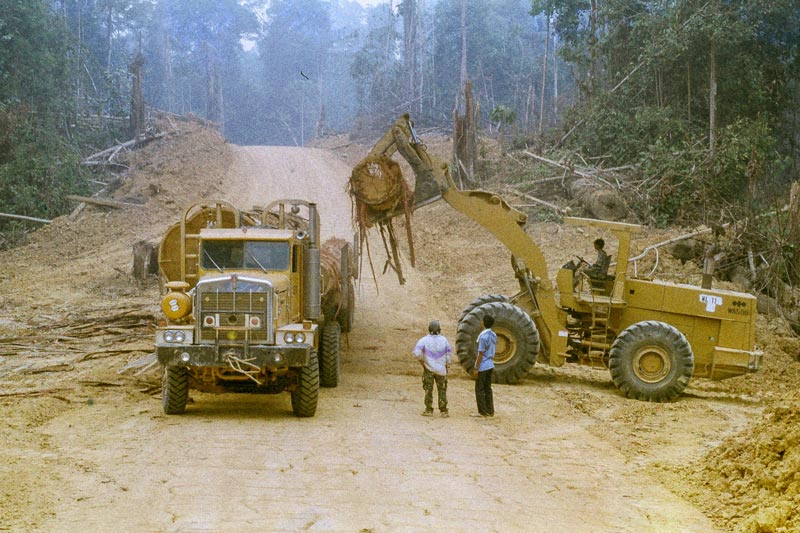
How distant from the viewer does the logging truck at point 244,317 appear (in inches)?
456

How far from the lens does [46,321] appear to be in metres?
19.7

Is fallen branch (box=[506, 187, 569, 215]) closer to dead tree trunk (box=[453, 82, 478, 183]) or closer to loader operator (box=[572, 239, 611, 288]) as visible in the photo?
dead tree trunk (box=[453, 82, 478, 183])

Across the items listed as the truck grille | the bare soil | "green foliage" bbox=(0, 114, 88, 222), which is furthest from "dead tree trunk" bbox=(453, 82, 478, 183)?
the truck grille

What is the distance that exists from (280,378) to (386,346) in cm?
643

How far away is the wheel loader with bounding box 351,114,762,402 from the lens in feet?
47.3

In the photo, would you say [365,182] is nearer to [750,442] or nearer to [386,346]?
[386,346]

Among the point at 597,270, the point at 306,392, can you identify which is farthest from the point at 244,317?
the point at 597,270

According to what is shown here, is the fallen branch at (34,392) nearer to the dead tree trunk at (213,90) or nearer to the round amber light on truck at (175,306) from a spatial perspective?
the round amber light on truck at (175,306)

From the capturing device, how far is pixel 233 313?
1173 centimetres

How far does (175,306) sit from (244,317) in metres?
0.99

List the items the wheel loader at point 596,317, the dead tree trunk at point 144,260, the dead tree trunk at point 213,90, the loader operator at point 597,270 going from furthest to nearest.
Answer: the dead tree trunk at point 213,90 < the dead tree trunk at point 144,260 < the loader operator at point 597,270 < the wheel loader at point 596,317

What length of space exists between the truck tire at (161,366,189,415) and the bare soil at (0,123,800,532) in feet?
0.55

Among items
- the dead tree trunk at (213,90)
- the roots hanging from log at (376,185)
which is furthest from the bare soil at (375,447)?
the dead tree trunk at (213,90)

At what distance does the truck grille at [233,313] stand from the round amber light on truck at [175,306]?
1.01 ft
